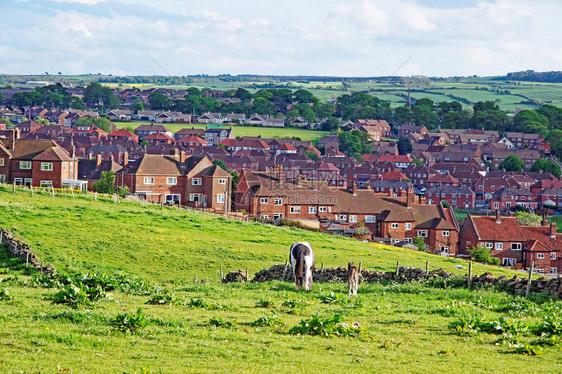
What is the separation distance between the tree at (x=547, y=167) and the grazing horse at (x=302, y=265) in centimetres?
16366

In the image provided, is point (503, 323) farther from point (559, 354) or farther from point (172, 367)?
point (172, 367)

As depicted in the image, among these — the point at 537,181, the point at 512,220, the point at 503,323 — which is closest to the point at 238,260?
the point at 503,323

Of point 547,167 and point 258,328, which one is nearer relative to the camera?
point 258,328

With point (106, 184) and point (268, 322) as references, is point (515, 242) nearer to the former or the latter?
point (106, 184)

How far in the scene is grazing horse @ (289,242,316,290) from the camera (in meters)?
25.8

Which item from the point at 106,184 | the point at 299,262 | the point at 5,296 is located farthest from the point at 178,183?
the point at 5,296

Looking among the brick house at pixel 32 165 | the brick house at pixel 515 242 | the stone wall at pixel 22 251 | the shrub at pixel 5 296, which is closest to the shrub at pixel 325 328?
the shrub at pixel 5 296

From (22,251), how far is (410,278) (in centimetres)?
1663

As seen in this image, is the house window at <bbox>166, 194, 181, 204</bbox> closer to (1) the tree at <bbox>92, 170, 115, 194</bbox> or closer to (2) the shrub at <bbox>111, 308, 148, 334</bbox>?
(1) the tree at <bbox>92, 170, 115, 194</bbox>

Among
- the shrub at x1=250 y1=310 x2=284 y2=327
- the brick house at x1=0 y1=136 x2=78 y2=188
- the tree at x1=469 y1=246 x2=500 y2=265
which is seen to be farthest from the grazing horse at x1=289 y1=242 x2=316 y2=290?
the brick house at x1=0 y1=136 x2=78 y2=188

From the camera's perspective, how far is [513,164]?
183m

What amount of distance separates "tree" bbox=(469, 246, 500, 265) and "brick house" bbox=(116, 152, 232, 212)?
2660 cm

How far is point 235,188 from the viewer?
82.2 m

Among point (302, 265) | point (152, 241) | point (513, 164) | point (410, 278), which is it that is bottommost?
point (513, 164)
